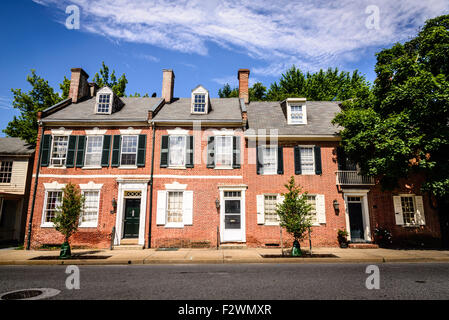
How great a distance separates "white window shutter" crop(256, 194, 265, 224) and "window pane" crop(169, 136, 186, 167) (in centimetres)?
503

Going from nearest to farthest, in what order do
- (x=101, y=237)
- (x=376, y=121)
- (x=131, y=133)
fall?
(x=376, y=121)
(x=101, y=237)
(x=131, y=133)

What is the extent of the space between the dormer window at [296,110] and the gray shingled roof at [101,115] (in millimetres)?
9383

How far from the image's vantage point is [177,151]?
51.3ft

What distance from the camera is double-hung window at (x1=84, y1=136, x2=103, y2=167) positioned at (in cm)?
1554

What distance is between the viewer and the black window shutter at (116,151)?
15.3 meters

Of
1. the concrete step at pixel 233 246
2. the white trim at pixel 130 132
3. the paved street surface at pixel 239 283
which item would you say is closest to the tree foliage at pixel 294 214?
the paved street surface at pixel 239 283

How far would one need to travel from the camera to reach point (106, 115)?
16.5 meters

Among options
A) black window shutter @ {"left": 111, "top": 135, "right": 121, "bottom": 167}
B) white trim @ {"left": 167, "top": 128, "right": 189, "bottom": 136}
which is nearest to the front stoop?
white trim @ {"left": 167, "top": 128, "right": 189, "bottom": 136}

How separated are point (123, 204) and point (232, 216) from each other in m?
6.48

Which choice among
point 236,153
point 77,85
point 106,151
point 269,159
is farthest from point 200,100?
point 77,85

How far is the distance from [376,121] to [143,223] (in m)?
14.0

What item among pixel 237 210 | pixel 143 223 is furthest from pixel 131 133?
pixel 237 210

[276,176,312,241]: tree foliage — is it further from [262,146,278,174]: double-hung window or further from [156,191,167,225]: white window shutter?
[156,191,167,225]: white window shutter
